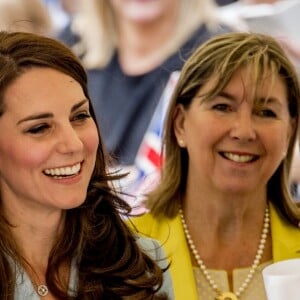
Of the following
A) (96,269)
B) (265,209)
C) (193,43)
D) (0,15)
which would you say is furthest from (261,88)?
(0,15)

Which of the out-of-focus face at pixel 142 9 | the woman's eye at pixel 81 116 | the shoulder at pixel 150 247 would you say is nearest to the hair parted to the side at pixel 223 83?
the shoulder at pixel 150 247

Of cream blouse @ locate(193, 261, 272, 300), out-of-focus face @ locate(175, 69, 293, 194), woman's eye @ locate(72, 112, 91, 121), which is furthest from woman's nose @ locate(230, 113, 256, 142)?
woman's eye @ locate(72, 112, 91, 121)

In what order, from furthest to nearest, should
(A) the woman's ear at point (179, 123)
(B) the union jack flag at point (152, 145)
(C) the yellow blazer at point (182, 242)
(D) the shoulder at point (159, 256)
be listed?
(B) the union jack flag at point (152, 145), (A) the woman's ear at point (179, 123), (C) the yellow blazer at point (182, 242), (D) the shoulder at point (159, 256)

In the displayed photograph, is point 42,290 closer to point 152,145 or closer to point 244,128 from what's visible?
point 244,128

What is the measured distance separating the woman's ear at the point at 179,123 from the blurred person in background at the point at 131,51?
2.20ft

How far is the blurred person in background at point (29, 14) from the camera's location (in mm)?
2576

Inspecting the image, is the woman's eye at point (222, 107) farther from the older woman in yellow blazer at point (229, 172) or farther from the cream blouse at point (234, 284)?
the cream blouse at point (234, 284)

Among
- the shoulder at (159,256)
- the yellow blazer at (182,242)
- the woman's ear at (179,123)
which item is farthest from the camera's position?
the woman's ear at (179,123)

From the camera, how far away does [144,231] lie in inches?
73.5

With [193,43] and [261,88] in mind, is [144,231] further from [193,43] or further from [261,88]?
[193,43]

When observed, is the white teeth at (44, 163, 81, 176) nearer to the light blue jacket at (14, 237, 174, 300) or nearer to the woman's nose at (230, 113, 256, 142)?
the light blue jacket at (14, 237, 174, 300)

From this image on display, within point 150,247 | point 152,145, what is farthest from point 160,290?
point 152,145

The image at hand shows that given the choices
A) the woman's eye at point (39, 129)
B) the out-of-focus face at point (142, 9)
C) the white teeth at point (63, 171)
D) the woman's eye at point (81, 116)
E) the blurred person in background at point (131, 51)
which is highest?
the out-of-focus face at point (142, 9)

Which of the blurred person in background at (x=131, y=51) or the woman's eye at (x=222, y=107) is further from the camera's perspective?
the blurred person in background at (x=131, y=51)
